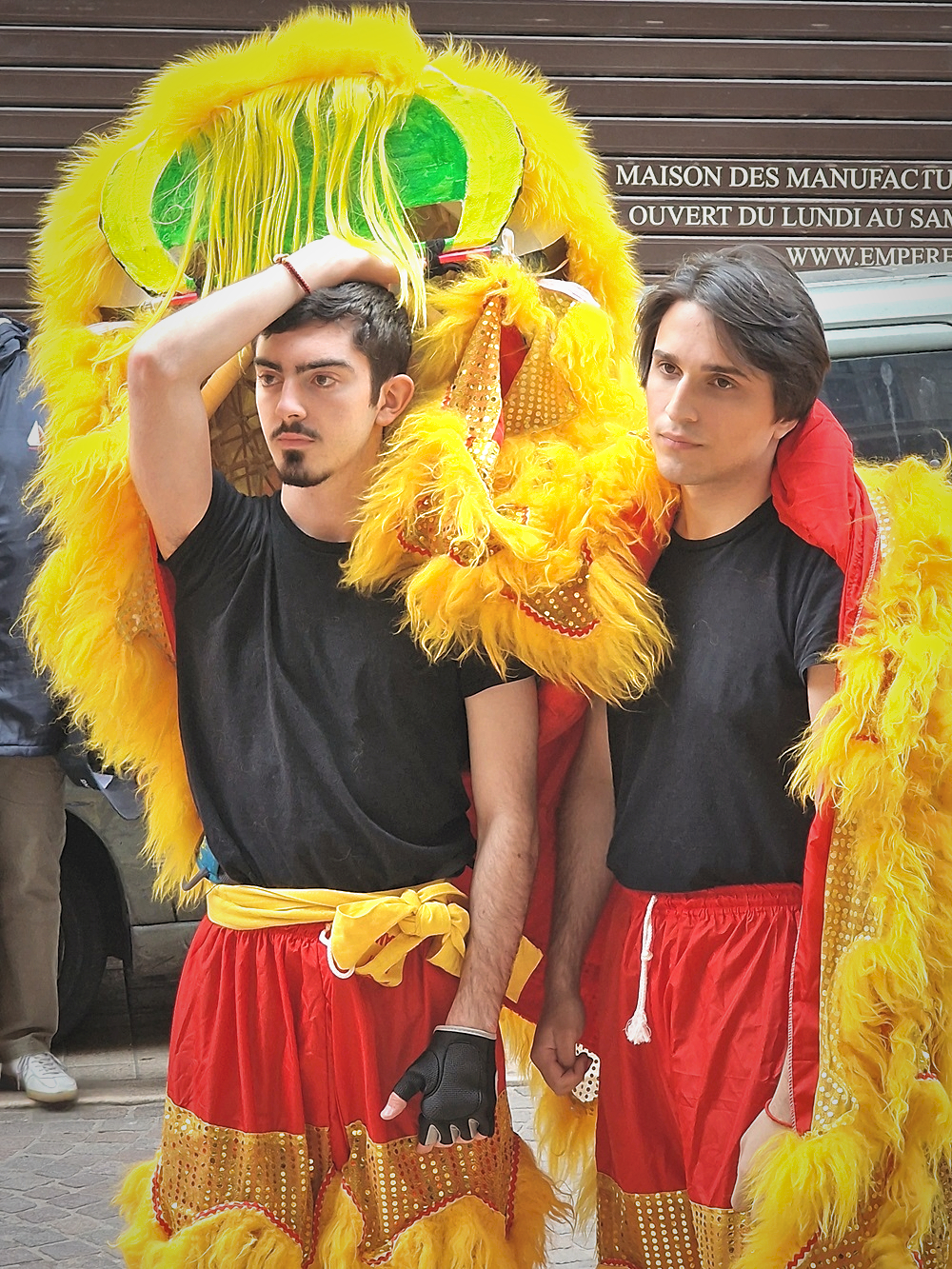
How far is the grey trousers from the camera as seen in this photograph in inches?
180

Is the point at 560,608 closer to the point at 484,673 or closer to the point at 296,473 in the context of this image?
the point at 484,673

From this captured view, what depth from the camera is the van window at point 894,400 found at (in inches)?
165

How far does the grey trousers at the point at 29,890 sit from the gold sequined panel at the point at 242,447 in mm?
2259

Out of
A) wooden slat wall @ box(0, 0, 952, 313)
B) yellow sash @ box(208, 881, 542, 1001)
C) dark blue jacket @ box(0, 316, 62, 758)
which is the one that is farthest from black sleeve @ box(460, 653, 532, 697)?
wooden slat wall @ box(0, 0, 952, 313)

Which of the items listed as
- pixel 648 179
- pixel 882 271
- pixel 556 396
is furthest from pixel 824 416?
pixel 648 179

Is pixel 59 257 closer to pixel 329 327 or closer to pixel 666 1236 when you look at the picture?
pixel 329 327

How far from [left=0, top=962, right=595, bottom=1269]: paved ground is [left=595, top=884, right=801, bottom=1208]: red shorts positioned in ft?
4.67

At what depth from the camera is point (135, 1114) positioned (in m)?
4.54

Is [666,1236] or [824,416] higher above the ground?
[824,416]

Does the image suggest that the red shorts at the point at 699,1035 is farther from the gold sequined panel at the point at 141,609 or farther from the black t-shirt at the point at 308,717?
the gold sequined panel at the point at 141,609

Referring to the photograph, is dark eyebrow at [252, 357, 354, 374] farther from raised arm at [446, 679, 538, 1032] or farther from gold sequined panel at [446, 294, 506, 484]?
raised arm at [446, 679, 538, 1032]

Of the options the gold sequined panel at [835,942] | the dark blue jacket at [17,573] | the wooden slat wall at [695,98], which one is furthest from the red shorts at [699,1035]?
the wooden slat wall at [695,98]

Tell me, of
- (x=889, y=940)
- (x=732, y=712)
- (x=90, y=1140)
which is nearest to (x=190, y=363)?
(x=732, y=712)

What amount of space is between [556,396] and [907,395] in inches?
84.3
